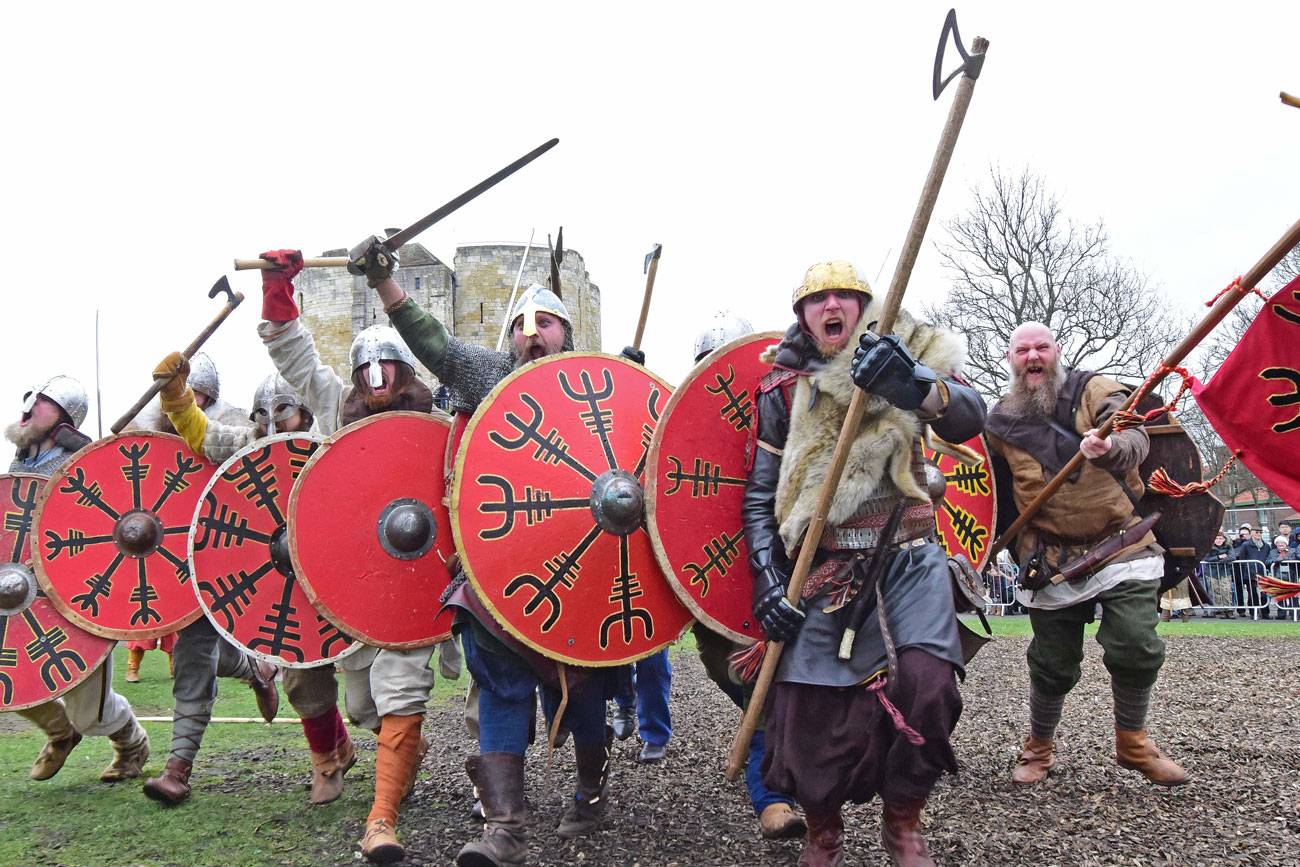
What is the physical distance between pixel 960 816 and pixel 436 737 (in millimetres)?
3074

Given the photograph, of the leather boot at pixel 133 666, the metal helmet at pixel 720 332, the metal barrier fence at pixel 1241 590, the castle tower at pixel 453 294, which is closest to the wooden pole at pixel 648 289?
the metal helmet at pixel 720 332

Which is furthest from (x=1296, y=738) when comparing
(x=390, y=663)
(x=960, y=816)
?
(x=390, y=663)

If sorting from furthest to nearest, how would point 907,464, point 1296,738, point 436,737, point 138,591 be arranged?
point 436,737 → point 1296,738 → point 138,591 → point 907,464

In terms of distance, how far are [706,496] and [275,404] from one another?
95.0 inches

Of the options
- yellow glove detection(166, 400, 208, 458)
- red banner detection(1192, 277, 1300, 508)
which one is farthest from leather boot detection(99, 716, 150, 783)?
red banner detection(1192, 277, 1300, 508)

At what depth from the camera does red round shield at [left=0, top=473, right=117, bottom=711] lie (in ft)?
13.0

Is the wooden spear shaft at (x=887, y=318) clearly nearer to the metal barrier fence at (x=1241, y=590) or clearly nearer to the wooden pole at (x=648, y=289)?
the wooden pole at (x=648, y=289)

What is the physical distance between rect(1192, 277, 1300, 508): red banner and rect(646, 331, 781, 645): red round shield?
1553mm

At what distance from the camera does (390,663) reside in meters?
3.40

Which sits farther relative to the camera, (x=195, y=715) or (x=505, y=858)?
(x=195, y=715)

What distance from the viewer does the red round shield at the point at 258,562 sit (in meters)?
3.62

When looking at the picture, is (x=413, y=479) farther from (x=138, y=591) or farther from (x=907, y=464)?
(x=907, y=464)

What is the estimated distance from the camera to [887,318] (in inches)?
103

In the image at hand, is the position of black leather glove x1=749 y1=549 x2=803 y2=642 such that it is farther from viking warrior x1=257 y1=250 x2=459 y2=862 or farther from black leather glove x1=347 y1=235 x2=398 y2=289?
black leather glove x1=347 y1=235 x2=398 y2=289
